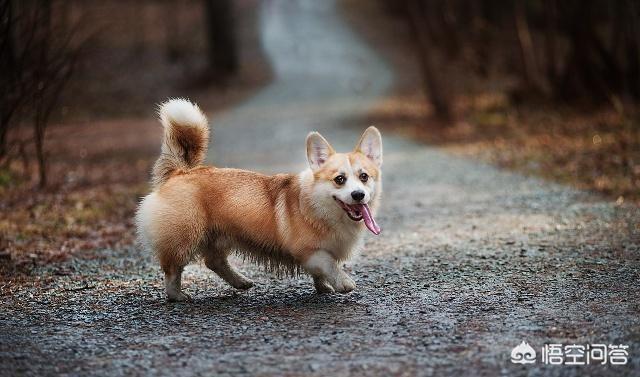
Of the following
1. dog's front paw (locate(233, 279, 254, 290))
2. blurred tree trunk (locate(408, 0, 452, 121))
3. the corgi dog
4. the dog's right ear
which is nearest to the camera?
the corgi dog

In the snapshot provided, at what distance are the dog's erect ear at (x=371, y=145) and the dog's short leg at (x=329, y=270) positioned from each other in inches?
34.1

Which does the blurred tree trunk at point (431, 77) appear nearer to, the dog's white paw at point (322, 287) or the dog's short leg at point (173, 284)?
the dog's white paw at point (322, 287)

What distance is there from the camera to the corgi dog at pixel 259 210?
18.9ft

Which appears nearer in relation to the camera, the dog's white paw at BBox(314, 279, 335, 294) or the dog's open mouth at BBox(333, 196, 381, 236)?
the dog's open mouth at BBox(333, 196, 381, 236)

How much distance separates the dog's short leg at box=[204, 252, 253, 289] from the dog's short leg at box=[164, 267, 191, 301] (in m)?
0.34

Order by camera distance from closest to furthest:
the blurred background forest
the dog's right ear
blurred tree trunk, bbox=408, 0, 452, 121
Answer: the dog's right ear, the blurred background forest, blurred tree trunk, bbox=408, 0, 452, 121

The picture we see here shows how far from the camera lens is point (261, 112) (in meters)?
22.9

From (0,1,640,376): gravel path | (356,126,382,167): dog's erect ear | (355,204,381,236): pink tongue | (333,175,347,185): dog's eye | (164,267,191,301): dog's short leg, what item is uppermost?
(356,126,382,167): dog's erect ear

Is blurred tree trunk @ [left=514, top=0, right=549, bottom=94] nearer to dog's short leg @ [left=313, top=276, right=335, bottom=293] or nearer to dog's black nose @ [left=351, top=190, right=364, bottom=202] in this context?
dog's short leg @ [left=313, top=276, right=335, bottom=293]

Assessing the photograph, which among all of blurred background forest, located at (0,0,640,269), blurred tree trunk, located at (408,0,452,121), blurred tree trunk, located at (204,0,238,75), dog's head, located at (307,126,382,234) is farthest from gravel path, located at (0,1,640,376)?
blurred tree trunk, located at (204,0,238,75)

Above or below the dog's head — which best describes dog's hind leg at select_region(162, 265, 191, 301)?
below

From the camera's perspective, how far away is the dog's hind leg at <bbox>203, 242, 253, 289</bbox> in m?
6.20

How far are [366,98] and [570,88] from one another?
8.09 m

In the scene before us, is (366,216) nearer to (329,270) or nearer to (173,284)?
(329,270)
